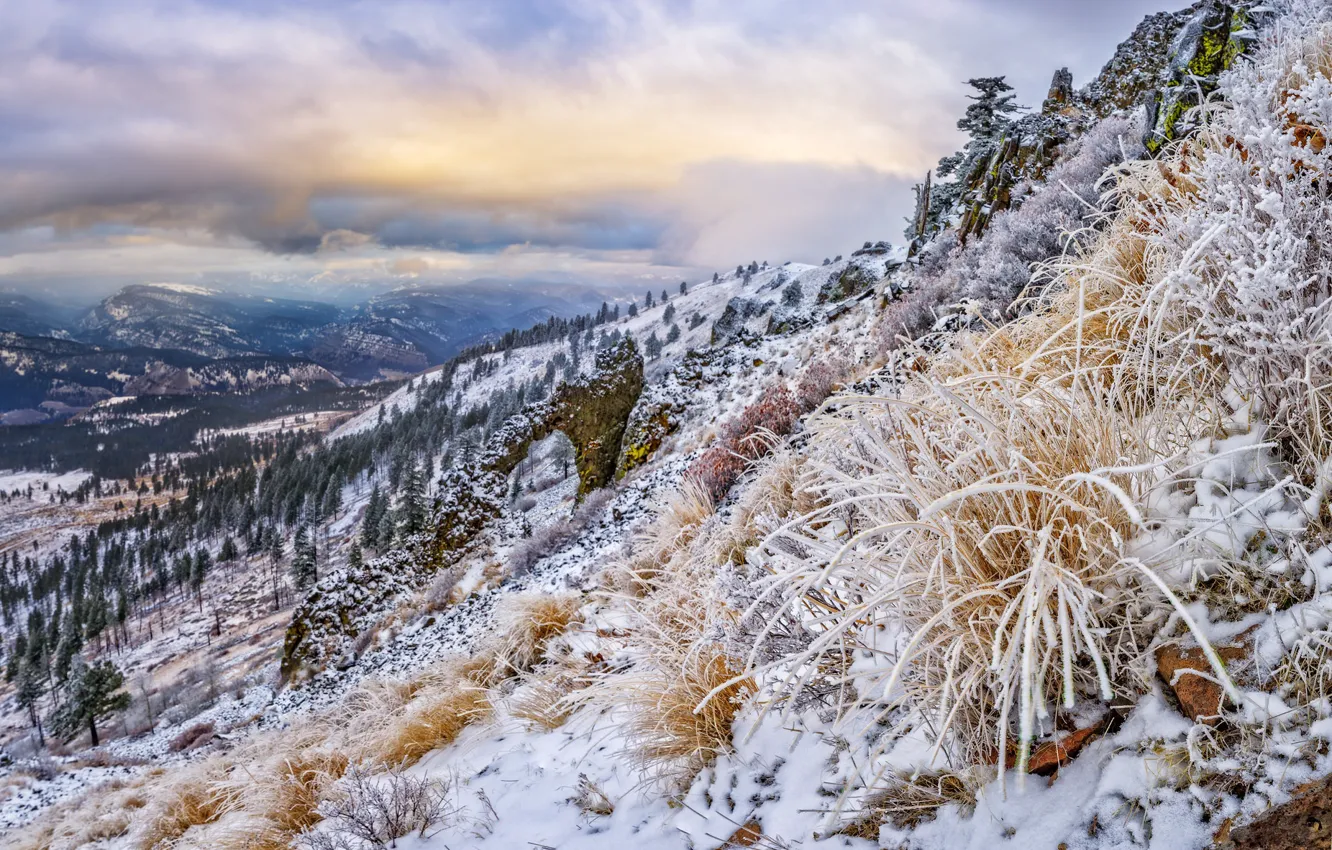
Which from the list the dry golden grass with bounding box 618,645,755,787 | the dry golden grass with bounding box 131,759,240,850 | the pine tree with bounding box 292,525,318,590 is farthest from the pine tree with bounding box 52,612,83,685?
the dry golden grass with bounding box 618,645,755,787

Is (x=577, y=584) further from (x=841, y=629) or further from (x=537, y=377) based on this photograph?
(x=537, y=377)

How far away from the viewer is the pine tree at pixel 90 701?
5062cm

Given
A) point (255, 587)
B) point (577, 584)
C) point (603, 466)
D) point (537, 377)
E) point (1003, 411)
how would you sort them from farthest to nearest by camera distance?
point (537, 377) → point (255, 587) → point (603, 466) → point (577, 584) → point (1003, 411)

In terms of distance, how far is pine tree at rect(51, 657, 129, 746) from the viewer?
50.6 meters

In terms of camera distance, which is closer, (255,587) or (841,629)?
(841,629)

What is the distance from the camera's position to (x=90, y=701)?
165 ft

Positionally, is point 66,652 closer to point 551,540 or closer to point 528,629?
point 551,540

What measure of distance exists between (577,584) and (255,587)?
11565 centimetres

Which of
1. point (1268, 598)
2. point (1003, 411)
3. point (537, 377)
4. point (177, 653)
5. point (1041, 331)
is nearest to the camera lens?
point (1268, 598)

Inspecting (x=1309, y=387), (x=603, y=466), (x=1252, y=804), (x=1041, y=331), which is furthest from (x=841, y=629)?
(x=603, y=466)

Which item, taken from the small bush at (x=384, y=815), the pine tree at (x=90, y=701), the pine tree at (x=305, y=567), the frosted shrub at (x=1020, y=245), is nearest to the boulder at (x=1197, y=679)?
the small bush at (x=384, y=815)

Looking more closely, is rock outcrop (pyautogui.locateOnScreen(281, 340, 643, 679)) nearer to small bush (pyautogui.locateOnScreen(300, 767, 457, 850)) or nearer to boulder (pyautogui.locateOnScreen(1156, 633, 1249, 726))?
small bush (pyautogui.locateOnScreen(300, 767, 457, 850))

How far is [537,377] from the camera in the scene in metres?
142

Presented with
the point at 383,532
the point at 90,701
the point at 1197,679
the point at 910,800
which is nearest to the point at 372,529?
the point at 383,532
